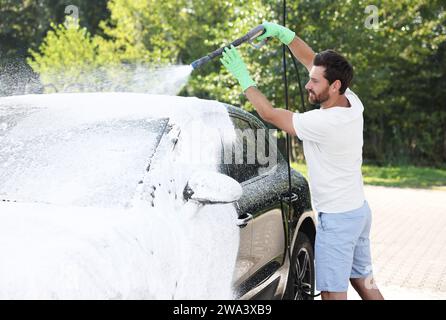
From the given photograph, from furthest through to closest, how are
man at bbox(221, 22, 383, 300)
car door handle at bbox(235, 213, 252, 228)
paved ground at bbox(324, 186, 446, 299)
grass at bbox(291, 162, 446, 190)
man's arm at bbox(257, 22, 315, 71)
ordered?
grass at bbox(291, 162, 446, 190) < paved ground at bbox(324, 186, 446, 299) < man's arm at bbox(257, 22, 315, 71) < man at bbox(221, 22, 383, 300) < car door handle at bbox(235, 213, 252, 228)

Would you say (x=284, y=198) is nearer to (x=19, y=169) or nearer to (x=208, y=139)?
(x=208, y=139)

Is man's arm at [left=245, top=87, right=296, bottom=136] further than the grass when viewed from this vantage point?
No

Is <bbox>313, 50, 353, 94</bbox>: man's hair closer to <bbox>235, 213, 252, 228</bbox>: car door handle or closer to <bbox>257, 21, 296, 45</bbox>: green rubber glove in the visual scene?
<bbox>257, 21, 296, 45</bbox>: green rubber glove

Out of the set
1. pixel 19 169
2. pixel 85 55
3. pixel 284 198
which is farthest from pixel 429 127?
pixel 19 169

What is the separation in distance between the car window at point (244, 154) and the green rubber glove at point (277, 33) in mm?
587

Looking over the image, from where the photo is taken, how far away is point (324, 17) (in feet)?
55.8

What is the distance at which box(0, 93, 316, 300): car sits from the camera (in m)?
2.47

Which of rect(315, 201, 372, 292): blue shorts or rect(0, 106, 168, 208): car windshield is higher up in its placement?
rect(0, 106, 168, 208): car windshield

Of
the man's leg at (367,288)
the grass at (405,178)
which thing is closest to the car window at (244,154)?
the man's leg at (367,288)

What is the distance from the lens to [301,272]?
4.63 meters

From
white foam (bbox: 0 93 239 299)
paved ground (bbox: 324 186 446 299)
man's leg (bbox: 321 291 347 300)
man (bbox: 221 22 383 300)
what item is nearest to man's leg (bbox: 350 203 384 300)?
man (bbox: 221 22 383 300)

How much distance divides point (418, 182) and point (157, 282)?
1495cm

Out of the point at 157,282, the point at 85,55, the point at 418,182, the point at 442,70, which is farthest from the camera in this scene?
the point at 442,70

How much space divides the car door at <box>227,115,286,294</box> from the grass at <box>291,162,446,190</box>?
12.4 m
